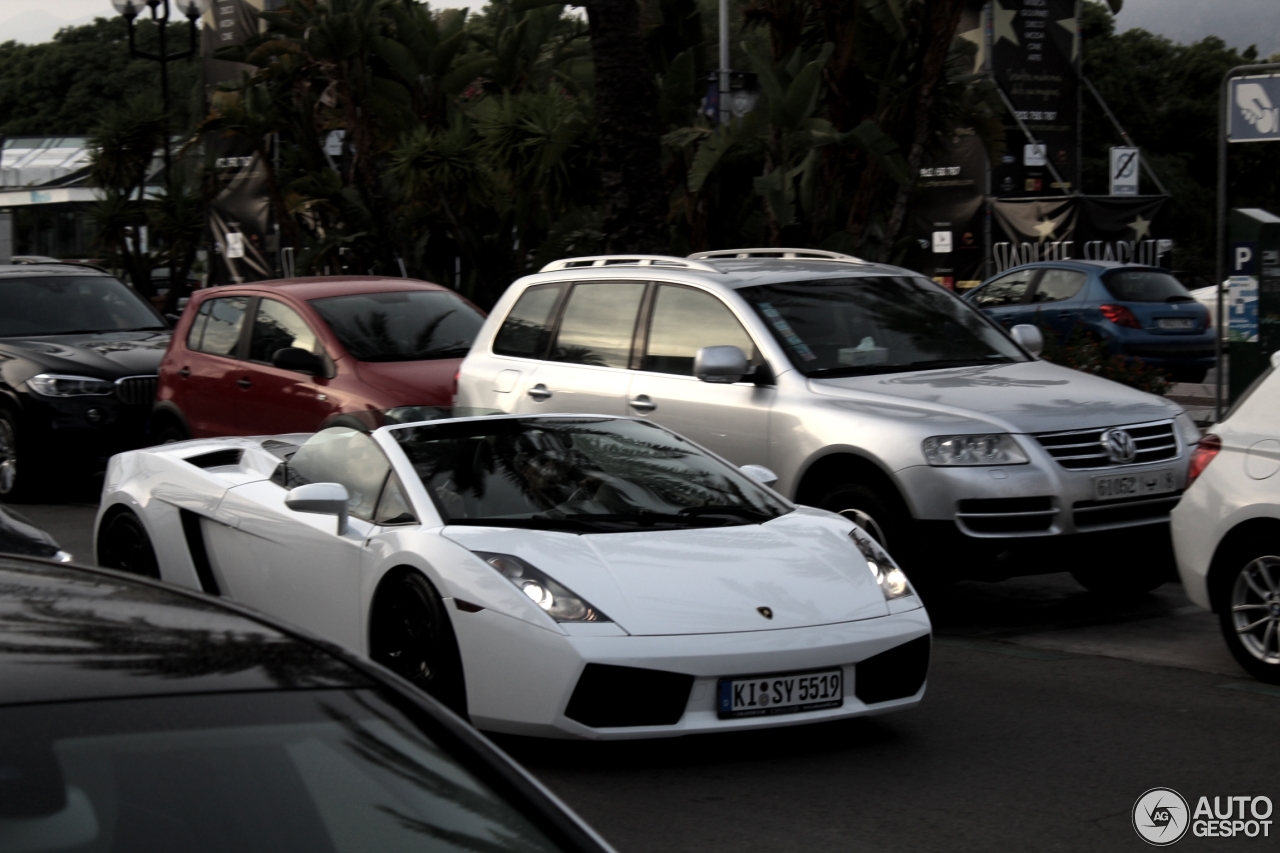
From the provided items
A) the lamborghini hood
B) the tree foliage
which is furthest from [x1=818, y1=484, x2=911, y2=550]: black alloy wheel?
the tree foliage

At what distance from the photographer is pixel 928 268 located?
2848 centimetres

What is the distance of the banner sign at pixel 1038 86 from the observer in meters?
28.4

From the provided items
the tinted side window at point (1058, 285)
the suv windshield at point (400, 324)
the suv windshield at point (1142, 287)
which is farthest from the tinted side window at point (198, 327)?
the suv windshield at point (1142, 287)

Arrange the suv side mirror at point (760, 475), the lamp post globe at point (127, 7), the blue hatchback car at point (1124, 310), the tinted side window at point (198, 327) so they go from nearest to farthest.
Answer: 1. the suv side mirror at point (760, 475)
2. the tinted side window at point (198, 327)
3. the blue hatchback car at point (1124, 310)
4. the lamp post globe at point (127, 7)

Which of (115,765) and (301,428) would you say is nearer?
(115,765)

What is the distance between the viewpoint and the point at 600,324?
33.9 feet

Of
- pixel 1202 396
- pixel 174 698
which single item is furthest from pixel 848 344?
pixel 1202 396

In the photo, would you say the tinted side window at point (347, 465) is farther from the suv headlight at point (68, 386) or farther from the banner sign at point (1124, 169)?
the banner sign at point (1124, 169)

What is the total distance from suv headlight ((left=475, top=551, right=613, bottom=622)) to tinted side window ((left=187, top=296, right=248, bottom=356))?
7451 mm

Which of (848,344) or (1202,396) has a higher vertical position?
(848,344)

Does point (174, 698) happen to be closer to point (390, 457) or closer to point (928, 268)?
point (390, 457)

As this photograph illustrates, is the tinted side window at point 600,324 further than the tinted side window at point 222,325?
No

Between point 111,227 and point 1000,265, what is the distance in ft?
47.5

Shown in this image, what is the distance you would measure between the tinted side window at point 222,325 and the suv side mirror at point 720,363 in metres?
5.32
